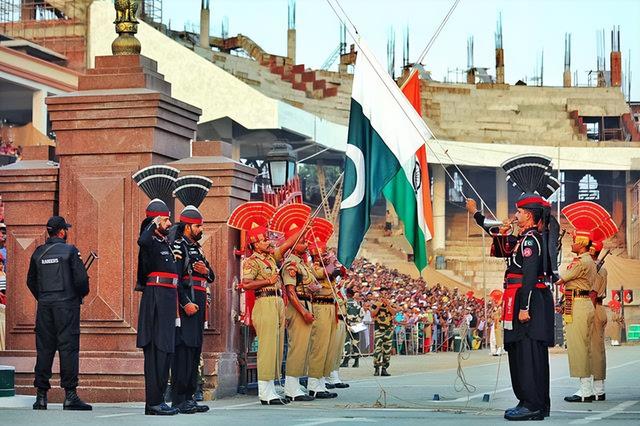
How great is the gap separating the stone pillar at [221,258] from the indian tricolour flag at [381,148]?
1.95 metres

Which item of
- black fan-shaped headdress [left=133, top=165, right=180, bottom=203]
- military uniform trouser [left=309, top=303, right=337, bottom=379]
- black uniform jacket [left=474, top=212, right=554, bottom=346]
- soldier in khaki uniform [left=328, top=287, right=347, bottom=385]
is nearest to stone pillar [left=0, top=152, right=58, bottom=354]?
black fan-shaped headdress [left=133, top=165, right=180, bottom=203]

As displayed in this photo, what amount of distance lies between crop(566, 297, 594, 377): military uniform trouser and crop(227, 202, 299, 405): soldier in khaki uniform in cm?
355

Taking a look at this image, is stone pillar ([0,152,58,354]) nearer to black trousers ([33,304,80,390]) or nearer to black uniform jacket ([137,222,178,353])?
black trousers ([33,304,80,390])

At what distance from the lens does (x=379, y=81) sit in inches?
617

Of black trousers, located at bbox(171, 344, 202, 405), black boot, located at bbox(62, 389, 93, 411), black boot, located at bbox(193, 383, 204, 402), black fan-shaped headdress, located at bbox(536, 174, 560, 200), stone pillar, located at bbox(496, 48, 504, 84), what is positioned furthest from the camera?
stone pillar, located at bbox(496, 48, 504, 84)

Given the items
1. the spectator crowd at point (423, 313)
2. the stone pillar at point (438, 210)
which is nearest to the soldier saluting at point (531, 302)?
→ the spectator crowd at point (423, 313)

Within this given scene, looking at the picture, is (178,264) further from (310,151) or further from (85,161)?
(310,151)

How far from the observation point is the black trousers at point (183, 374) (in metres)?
14.2

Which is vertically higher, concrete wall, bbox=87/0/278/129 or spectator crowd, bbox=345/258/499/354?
concrete wall, bbox=87/0/278/129

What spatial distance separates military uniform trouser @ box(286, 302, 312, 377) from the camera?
16.6 meters

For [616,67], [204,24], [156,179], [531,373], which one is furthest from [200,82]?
[616,67]

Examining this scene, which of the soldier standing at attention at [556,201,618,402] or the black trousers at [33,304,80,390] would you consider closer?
the black trousers at [33,304,80,390]

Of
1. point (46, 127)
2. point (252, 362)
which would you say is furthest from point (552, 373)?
point (46, 127)

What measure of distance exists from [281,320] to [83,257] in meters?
2.43
